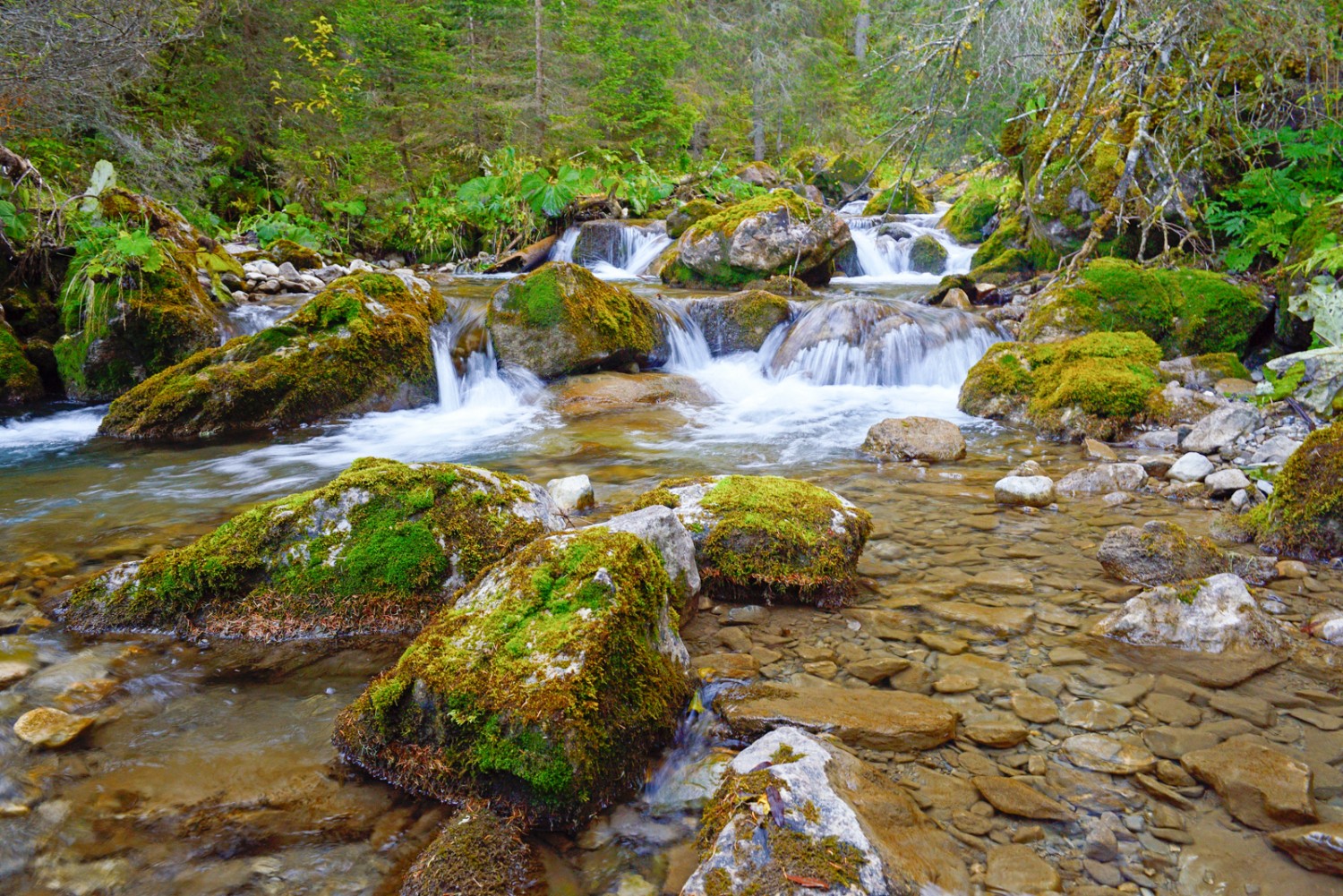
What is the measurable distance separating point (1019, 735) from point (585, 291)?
776 cm

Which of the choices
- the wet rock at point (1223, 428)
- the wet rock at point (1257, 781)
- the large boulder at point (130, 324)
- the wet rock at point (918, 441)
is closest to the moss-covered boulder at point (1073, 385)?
the wet rock at point (1223, 428)

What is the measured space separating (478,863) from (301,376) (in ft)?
22.8

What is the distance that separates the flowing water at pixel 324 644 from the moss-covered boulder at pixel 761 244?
4.54 metres

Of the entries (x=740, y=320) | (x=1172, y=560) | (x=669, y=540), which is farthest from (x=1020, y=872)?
(x=740, y=320)

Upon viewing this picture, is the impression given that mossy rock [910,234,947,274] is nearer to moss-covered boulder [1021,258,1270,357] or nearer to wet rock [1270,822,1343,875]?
moss-covered boulder [1021,258,1270,357]

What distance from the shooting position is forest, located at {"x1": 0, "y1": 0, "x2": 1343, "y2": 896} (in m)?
2.10

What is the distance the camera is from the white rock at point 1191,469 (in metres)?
5.11

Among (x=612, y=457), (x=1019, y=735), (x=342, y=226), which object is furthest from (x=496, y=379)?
(x=342, y=226)

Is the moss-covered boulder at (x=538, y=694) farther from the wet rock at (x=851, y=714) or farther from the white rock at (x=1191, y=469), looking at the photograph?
the white rock at (x=1191, y=469)

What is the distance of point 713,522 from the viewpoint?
3662mm

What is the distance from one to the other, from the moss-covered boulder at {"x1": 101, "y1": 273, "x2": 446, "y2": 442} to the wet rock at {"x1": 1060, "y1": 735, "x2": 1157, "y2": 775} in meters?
7.57

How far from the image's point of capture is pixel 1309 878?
182 centimetres

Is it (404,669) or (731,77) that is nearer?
(404,669)

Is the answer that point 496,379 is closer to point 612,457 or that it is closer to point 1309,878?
point 612,457
